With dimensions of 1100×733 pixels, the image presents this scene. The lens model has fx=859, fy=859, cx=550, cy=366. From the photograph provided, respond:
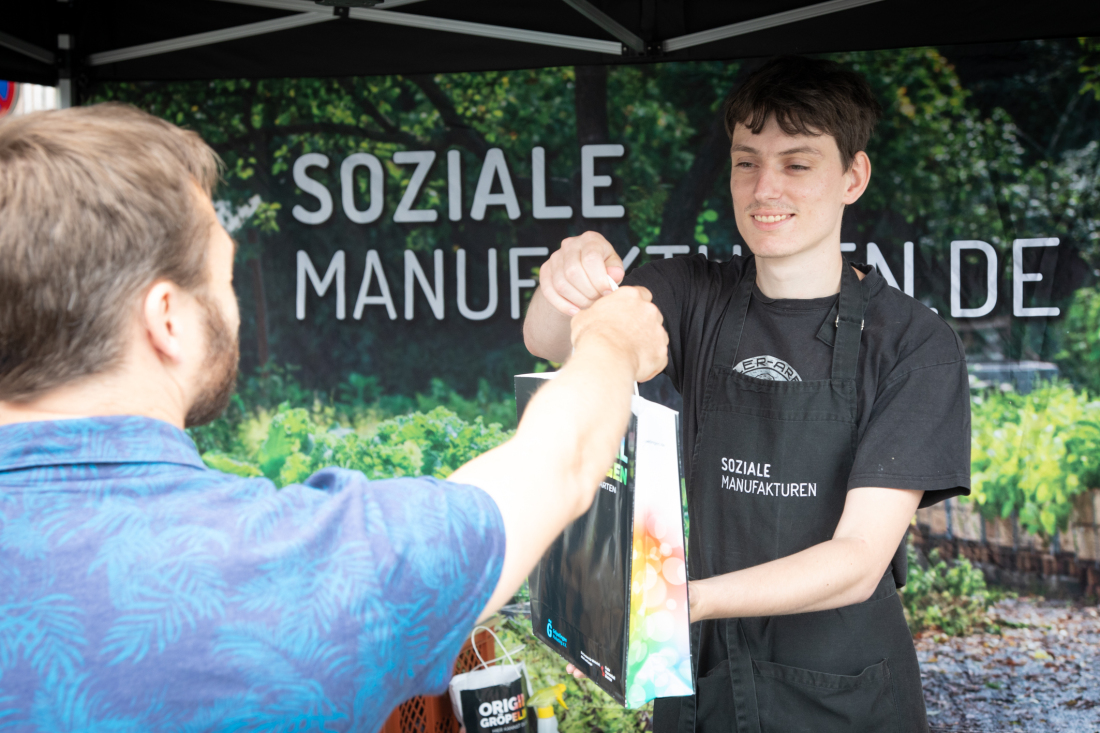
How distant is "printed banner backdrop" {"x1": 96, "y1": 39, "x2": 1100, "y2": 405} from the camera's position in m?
3.10

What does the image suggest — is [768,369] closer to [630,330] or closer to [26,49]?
[630,330]

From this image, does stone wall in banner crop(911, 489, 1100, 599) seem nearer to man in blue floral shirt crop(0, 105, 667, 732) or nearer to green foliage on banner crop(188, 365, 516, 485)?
green foliage on banner crop(188, 365, 516, 485)

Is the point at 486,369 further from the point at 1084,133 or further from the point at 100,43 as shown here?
the point at 1084,133

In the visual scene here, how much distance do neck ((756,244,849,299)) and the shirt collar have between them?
137 cm

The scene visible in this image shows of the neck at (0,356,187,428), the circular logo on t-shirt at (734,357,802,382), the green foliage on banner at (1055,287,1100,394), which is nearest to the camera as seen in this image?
the neck at (0,356,187,428)

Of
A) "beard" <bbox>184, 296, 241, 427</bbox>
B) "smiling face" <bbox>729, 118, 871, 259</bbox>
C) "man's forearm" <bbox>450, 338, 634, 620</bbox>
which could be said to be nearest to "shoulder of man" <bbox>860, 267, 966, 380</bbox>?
"smiling face" <bbox>729, 118, 871, 259</bbox>

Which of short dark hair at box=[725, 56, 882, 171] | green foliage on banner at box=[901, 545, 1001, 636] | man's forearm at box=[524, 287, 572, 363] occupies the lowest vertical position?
green foliage on banner at box=[901, 545, 1001, 636]

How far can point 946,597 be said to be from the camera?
3252 millimetres

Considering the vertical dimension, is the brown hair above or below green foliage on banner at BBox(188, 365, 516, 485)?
above

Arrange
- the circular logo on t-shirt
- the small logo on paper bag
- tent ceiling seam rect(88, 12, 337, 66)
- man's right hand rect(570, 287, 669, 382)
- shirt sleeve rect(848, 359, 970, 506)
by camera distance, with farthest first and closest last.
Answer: tent ceiling seam rect(88, 12, 337, 66), the circular logo on t-shirt, shirt sleeve rect(848, 359, 970, 506), the small logo on paper bag, man's right hand rect(570, 287, 669, 382)

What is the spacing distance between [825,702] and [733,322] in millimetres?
792

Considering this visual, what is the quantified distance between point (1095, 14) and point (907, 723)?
2369 millimetres

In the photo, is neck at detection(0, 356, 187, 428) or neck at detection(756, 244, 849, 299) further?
neck at detection(756, 244, 849, 299)

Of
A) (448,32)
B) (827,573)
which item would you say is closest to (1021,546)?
(827,573)
